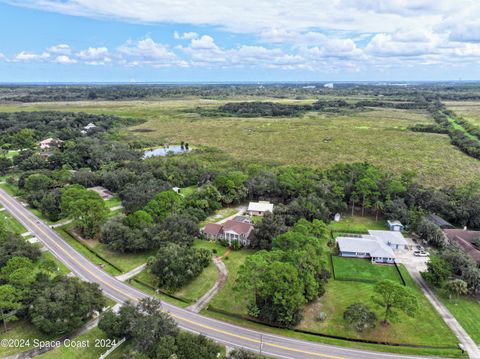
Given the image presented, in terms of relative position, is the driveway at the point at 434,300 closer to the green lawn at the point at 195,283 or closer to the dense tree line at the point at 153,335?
the dense tree line at the point at 153,335

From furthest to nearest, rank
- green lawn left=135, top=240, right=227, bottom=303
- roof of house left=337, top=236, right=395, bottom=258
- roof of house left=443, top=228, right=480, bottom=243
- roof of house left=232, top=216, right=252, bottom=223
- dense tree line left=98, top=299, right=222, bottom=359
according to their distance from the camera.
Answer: roof of house left=232, top=216, right=252, bottom=223, roof of house left=443, top=228, right=480, bottom=243, roof of house left=337, top=236, right=395, bottom=258, green lawn left=135, top=240, right=227, bottom=303, dense tree line left=98, top=299, right=222, bottom=359

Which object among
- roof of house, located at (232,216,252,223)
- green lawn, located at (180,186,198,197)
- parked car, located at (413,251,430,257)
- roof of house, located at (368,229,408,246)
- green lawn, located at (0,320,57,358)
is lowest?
green lawn, located at (0,320,57,358)

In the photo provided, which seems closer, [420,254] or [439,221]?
[420,254]

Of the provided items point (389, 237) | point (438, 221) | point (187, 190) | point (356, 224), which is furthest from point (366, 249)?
point (187, 190)

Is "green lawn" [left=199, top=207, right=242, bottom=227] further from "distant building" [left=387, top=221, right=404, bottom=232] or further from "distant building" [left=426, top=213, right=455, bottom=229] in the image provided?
"distant building" [left=426, top=213, right=455, bottom=229]

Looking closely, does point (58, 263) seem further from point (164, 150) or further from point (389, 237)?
point (164, 150)

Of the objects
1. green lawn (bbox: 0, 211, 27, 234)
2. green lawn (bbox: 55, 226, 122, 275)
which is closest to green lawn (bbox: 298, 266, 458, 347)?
green lawn (bbox: 55, 226, 122, 275)
